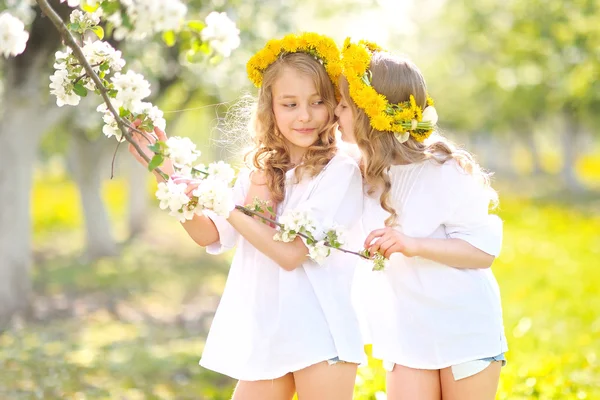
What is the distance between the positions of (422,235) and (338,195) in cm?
38

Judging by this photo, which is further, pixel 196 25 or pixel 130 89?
pixel 130 89

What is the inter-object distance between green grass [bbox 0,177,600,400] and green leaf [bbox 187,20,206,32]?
2914 millimetres

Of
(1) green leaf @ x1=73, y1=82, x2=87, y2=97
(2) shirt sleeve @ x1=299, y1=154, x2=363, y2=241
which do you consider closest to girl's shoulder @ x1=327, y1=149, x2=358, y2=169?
(2) shirt sleeve @ x1=299, y1=154, x2=363, y2=241

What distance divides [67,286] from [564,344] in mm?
8393

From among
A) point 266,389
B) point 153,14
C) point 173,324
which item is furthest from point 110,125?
point 173,324

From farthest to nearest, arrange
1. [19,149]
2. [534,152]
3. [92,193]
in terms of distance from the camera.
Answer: [534,152], [92,193], [19,149]

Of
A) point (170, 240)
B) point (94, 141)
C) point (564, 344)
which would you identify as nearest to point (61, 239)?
point (170, 240)

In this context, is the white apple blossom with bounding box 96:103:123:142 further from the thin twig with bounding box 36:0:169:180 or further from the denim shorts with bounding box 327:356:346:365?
the denim shorts with bounding box 327:356:346:365

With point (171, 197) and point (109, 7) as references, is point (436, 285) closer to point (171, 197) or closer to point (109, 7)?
point (171, 197)

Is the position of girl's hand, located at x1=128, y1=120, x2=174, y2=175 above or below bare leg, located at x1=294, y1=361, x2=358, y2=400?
above

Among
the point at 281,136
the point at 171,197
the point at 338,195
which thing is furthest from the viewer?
the point at 281,136

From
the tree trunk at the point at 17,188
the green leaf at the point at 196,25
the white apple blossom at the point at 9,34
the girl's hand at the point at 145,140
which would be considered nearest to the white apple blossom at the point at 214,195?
the girl's hand at the point at 145,140

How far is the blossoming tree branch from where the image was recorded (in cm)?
244

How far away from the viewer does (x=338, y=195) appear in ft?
10.3
